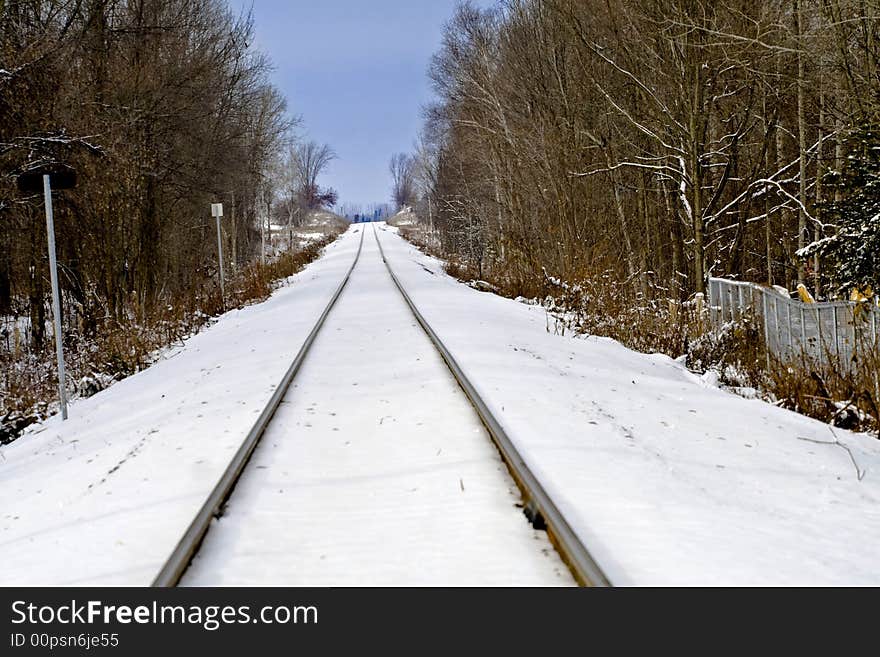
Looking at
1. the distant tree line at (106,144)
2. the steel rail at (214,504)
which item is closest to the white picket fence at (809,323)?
the steel rail at (214,504)

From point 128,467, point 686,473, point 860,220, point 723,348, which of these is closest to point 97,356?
point 128,467

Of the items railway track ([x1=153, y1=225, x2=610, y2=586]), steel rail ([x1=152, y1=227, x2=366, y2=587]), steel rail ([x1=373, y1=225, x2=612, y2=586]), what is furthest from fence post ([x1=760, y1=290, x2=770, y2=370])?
steel rail ([x1=152, y1=227, x2=366, y2=587])

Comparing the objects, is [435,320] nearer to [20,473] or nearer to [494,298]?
[494,298]

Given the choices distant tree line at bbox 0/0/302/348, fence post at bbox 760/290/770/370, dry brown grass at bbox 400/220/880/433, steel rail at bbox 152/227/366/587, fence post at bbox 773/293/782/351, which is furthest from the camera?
distant tree line at bbox 0/0/302/348

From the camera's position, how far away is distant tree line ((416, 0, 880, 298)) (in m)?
11.3

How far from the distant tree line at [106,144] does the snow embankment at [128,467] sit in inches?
211

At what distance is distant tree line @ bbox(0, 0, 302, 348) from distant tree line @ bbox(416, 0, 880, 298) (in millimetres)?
8560

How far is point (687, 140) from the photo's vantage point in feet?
47.2

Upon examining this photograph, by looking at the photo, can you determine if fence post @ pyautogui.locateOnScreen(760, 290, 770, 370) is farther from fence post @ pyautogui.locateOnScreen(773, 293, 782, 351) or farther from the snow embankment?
the snow embankment

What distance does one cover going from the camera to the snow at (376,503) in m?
3.94

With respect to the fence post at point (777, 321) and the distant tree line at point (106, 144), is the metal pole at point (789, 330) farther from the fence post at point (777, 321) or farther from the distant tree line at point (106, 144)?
the distant tree line at point (106, 144)

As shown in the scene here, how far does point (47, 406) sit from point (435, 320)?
19.2ft

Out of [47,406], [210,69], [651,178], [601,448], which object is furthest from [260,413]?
[210,69]
